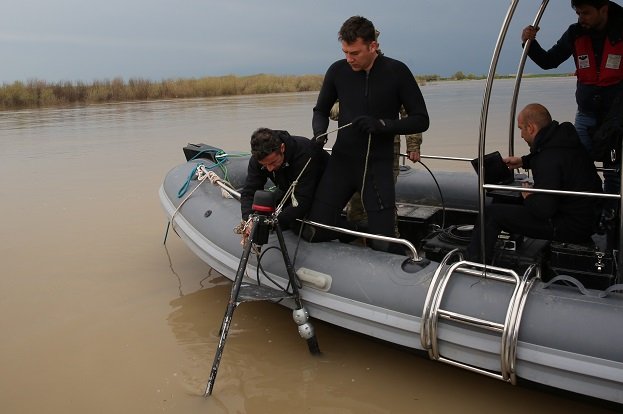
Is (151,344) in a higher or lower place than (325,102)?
lower

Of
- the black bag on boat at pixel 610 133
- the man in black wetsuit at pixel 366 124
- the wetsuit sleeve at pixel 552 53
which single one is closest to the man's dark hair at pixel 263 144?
the man in black wetsuit at pixel 366 124

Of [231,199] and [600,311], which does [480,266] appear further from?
[231,199]

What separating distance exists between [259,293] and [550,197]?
141cm

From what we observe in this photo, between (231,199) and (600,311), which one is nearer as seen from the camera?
(600,311)

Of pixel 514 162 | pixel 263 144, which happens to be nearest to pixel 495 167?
pixel 514 162

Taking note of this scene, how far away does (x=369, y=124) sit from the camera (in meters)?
2.85

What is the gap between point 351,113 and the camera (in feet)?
10.2

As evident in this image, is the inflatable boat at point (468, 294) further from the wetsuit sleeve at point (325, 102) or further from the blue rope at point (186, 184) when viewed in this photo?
the wetsuit sleeve at point (325, 102)

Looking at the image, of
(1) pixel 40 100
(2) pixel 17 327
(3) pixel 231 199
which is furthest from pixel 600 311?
(1) pixel 40 100

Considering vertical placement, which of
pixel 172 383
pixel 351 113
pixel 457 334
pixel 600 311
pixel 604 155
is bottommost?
pixel 172 383

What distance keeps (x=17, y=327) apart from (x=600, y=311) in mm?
3142

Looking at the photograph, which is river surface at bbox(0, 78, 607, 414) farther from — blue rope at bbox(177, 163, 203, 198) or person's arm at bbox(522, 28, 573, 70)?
person's arm at bbox(522, 28, 573, 70)

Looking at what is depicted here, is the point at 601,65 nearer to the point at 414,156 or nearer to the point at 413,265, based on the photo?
the point at 414,156

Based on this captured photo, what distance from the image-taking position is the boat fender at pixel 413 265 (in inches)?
107
